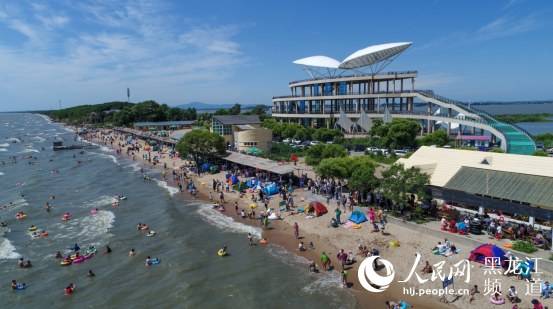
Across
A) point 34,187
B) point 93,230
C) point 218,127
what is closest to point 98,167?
point 34,187

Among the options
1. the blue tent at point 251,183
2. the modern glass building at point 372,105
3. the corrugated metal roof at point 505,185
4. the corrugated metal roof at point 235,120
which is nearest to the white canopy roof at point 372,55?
the modern glass building at point 372,105

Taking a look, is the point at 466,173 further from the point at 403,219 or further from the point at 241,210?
the point at 241,210

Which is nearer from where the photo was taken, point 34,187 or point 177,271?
point 177,271

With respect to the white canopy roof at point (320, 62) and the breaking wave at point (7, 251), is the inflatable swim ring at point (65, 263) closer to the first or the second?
the breaking wave at point (7, 251)

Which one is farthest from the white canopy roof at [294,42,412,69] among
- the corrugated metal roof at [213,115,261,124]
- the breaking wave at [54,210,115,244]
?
the breaking wave at [54,210,115,244]

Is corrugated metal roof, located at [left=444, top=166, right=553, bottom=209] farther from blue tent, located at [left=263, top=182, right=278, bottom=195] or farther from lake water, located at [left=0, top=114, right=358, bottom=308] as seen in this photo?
blue tent, located at [left=263, top=182, right=278, bottom=195]

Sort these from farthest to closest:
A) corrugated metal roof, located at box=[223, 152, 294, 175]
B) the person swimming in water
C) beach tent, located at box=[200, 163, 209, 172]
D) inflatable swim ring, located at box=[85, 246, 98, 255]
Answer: beach tent, located at box=[200, 163, 209, 172], corrugated metal roof, located at box=[223, 152, 294, 175], inflatable swim ring, located at box=[85, 246, 98, 255], the person swimming in water
